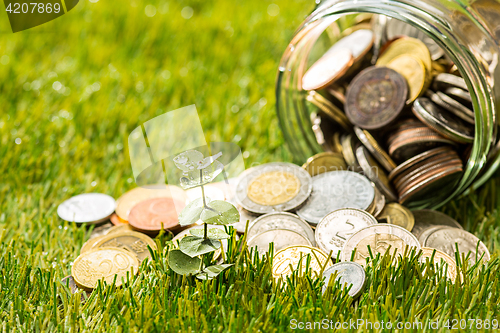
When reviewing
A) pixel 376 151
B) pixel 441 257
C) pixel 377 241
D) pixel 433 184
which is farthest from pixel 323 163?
pixel 441 257

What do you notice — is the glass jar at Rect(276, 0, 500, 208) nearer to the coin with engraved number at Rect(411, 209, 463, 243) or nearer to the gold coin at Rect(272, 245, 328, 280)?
the coin with engraved number at Rect(411, 209, 463, 243)

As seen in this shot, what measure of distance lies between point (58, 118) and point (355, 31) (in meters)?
1.79

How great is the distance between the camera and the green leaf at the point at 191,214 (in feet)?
4.98

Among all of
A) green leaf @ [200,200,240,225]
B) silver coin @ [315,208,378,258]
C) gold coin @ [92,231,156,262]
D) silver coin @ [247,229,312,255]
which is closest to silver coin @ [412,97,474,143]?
silver coin @ [315,208,378,258]

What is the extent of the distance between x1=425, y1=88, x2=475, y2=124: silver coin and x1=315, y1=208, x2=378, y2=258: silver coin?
0.61 m

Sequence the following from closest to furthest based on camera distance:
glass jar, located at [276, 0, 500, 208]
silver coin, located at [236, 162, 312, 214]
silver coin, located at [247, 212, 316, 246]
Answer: glass jar, located at [276, 0, 500, 208], silver coin, located at [247, 212, 316, 246], silver coin, located at [236, 162, 312, 214]

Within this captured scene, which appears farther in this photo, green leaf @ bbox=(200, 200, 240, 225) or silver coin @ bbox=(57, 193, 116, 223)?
silver coin @ bbox=(57, 193, 116, 223)

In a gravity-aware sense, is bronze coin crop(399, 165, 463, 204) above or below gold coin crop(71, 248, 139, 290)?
above

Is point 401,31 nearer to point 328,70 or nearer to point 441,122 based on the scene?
point 328,70

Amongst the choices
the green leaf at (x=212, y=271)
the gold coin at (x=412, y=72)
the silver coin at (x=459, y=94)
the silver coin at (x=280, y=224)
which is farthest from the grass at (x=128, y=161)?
the gold coin at (x=412, y=72)

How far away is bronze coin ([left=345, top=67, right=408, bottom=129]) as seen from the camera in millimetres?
2176

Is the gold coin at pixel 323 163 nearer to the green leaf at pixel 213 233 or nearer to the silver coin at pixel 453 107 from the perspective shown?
the silver coin at pixel 453 107

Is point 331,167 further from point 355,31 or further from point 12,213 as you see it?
point 12,213

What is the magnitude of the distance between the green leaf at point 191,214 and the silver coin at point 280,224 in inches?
15.2
